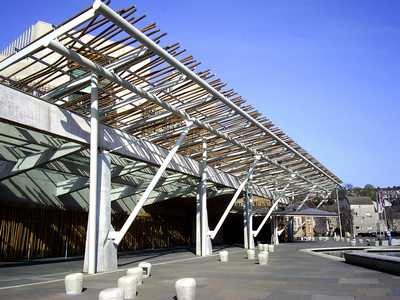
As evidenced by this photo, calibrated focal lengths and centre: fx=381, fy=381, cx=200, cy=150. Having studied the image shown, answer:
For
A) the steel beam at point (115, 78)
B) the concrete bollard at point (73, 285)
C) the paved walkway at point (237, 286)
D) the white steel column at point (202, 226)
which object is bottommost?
the paved walkway at point (237, 286)

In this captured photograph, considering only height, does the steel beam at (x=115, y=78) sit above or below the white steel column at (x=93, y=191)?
above

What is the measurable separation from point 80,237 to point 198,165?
826 centimetres

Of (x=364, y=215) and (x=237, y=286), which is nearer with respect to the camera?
(x=237, y=286)

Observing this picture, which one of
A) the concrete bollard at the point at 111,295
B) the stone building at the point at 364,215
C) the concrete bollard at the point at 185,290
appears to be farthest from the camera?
the stone building at the point at 364,215

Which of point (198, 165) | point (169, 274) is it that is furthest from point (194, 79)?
point (198, 165)

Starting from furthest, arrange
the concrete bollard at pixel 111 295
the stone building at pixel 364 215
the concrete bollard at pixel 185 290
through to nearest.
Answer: the stone building at pixel 364 215, the concrete bollard at pixel 185 290, the concrete bollard at pixel 111 295

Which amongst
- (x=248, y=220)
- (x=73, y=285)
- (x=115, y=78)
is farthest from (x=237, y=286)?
(x=248, y=220)

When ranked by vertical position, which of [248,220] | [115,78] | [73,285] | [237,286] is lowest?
[237,286]

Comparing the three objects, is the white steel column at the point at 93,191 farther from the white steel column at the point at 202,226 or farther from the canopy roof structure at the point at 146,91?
the white steel column at the point at 202,226

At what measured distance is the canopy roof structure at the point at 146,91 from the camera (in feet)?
36.2

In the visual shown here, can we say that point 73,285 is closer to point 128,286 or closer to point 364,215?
point 128,286

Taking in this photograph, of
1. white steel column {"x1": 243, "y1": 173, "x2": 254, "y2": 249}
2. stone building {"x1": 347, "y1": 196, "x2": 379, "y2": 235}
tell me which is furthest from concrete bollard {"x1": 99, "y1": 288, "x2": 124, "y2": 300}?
stone building {"x1": 347, "y1": 196, "x2": 379, "y2": 235}

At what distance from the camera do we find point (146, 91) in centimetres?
1432

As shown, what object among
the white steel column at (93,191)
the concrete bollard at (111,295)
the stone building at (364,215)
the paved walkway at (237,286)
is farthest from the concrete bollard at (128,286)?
the stone building at (364,215)
